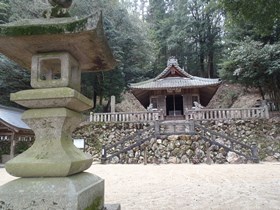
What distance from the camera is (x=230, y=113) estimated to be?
14438 millimetres

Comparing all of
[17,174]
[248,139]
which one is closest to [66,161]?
[17,174]

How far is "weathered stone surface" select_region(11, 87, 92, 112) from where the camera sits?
8.61ft

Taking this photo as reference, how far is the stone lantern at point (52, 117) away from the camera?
236 centimetres

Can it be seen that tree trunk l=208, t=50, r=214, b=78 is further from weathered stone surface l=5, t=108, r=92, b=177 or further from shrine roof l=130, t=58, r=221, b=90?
weathered stone surface l=5, t=108, r=92, b=177

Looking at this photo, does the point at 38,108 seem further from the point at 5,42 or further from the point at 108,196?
the point at 108,196

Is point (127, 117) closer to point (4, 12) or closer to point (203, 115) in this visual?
point (203, 115)

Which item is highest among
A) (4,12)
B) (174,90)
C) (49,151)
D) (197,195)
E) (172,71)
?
(4,12)

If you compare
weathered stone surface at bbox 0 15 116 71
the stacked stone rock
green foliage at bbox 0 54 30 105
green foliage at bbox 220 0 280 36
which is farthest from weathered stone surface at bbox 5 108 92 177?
green foliage at bbox 0 54 30 105

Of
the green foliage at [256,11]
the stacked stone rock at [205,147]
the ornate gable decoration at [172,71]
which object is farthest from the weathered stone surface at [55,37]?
the ornate gable decoration at [172,71]

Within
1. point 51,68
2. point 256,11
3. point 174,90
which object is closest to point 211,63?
point 174,90

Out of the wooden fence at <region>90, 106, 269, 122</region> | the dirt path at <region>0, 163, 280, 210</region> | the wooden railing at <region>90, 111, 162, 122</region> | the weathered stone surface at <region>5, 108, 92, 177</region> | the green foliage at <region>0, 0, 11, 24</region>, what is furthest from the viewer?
the green foliage at <region>0, 0, 11, 24</region>

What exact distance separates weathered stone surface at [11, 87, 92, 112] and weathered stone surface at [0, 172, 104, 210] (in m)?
0.80

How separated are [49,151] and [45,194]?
1.44 feet

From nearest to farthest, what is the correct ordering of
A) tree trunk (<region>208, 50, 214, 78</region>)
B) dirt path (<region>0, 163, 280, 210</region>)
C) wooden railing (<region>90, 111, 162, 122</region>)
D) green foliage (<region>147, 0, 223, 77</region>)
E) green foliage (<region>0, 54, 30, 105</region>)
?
dirt path (<region>0, 163, 280, 210</region>), wooden railing (<region>90, 111, 162, 122</region>), green foliage (<region>0, 54, 30, 105</region>), green foliage (<region>147, 0, 223, 77</region>), tree trunk (<region>208, 50, 214, 78</region>)
